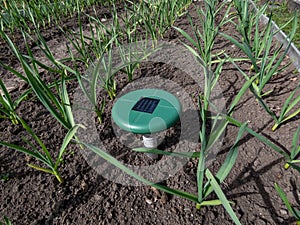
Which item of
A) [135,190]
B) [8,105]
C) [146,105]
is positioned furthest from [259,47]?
[8,105]

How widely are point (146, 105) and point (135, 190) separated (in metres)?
0.42

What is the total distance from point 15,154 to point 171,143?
903 mm

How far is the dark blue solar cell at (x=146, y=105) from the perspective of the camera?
1104 mm

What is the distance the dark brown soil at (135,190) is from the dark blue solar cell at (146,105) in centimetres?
29

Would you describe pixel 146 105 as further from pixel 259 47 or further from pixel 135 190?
pixel 259 47

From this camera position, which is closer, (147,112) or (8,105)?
(147,112)

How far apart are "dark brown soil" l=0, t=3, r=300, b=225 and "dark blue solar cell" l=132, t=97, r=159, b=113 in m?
0.29

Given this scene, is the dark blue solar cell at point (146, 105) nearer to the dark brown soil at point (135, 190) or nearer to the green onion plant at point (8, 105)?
the dark brown soil at point (135, 190)

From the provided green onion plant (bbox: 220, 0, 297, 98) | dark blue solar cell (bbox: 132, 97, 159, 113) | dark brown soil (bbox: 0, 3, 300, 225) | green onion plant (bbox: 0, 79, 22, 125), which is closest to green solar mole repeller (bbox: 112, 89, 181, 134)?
dark blue solar cell (bbox: 132, 97, 159, 113)

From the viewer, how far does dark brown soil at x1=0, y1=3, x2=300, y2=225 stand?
0.99m

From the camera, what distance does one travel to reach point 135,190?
110cm

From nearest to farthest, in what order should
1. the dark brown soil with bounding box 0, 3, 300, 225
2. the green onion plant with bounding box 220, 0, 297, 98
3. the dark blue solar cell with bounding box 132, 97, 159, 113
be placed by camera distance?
→ 1. the dark brown soil with bounding box 0, 3, 300, 225
2. the dark blue solar cell with bounding box 132, 97, 159, 113
3. the green onion plant with bounding box 220, 0, 297, 98

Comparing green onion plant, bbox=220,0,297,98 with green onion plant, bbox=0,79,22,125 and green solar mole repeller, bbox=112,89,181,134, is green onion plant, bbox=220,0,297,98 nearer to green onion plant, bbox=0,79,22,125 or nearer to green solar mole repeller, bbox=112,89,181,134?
green solar mole repeller, bbox=112,89,181,134

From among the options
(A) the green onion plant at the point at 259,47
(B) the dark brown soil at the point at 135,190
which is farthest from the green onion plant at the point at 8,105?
(A) the green onion plant at the point at 259,47
